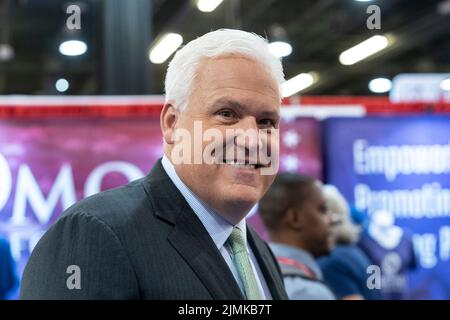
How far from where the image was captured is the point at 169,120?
1.42 m

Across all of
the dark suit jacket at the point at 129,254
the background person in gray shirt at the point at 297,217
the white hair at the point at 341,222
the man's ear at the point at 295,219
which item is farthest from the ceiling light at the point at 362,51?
the dark suit jacket at the point at 129,254

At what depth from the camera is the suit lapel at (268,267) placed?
149 cm

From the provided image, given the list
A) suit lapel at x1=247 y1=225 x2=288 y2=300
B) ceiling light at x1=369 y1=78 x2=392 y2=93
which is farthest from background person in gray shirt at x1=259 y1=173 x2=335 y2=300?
ceiling light at x1=369 y1=78 x2=392 y2=93

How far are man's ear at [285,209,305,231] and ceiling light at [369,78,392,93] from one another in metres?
14.7

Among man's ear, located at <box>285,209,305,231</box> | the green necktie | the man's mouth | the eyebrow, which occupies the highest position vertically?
man's ear, located at <box>285,209,305,231</box>

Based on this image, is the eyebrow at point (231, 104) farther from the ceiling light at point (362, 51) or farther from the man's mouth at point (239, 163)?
the ceiling light at point (362, 51)

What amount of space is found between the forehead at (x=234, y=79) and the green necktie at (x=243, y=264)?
25cm

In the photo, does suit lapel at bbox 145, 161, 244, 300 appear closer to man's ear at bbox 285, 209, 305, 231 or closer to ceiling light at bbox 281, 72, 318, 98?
man's ear at bbox 285, 209, 305, 231

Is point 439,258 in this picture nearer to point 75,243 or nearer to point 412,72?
point 75,243

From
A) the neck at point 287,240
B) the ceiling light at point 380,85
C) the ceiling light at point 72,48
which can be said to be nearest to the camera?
the neck at point 287,240

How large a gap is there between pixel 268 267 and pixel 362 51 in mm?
13889

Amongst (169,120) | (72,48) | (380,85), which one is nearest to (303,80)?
(380,85)

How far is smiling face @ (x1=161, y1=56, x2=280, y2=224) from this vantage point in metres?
1.30

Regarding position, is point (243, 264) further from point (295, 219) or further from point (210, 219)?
point (295, 219)
